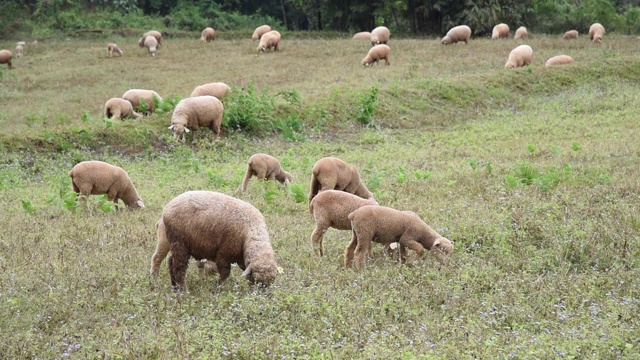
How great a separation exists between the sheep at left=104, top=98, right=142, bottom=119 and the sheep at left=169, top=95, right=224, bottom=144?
7.08 ft

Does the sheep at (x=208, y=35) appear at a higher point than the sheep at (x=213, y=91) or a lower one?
higher

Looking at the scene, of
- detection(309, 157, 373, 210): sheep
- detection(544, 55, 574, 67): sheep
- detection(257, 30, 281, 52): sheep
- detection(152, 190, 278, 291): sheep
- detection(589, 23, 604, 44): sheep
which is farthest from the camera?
detection(257, 30, 281, 52): sheep

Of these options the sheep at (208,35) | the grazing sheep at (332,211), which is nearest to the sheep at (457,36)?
the sheep at (208,35)

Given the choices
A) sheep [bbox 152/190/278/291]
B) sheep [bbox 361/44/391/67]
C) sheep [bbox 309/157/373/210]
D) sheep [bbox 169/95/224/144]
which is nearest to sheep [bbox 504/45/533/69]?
sheep [bbox 361/44/391/67]

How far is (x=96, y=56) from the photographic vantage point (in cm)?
3862

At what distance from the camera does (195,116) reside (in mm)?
20312

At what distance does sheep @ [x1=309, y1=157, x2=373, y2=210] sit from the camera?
40.9ft

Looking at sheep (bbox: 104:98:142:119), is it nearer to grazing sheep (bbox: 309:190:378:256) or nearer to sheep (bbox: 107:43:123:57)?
grazing sheep (bbox: 309:190:378:256)

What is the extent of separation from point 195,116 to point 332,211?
1088 centimetres

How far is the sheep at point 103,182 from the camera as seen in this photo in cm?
1337

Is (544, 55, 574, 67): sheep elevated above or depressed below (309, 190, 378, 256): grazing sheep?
below

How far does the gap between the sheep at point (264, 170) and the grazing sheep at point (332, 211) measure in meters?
4.82

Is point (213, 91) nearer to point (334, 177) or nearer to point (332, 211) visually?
point (334, 177)

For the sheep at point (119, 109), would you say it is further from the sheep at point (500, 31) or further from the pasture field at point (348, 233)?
the sheep at point (500, 31)
